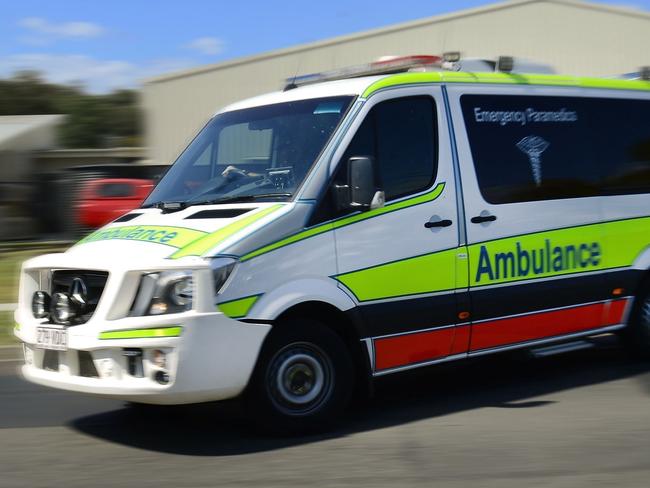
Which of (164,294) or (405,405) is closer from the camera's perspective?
(164,294)

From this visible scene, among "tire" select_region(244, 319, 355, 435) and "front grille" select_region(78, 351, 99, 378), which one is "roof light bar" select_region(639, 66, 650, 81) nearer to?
"tire" select_region(244, 319, 355, 435)

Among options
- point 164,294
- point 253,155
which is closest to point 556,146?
point 253,155

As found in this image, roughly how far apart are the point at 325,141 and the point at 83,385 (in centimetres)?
210

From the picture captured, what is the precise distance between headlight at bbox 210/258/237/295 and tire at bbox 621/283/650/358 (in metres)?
3.80

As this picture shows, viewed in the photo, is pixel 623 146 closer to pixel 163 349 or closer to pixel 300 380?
pixel 300 380

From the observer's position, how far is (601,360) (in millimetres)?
8500

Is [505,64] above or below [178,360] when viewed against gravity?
above

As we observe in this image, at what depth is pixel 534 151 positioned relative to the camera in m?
7.21

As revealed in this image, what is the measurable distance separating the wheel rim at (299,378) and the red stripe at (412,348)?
425mm

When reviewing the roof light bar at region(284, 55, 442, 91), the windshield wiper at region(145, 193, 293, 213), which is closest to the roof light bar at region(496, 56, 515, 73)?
the roof light bar at region(284, 55, 442, 91)

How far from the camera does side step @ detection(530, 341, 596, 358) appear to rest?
7.41 metres

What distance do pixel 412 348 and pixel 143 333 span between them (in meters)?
1.88

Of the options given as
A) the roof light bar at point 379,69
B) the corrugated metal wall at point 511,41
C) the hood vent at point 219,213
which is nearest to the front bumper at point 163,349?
the hood vent at point 219,213

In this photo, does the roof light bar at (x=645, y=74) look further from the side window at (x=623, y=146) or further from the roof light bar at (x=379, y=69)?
the roof light bar at (x=379, y=69)
